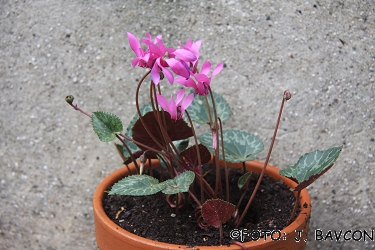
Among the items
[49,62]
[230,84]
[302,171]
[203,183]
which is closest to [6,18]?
[49,62]

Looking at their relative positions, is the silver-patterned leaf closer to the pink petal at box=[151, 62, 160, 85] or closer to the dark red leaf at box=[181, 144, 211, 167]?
the dark red leaf at box=[181, 144, 211, 167]

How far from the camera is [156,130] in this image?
2.49 ft

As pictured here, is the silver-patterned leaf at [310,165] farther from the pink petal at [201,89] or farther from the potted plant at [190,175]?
the pink petal at [201,89]

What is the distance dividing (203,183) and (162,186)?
119 millimetres

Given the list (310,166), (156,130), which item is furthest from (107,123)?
(310,166)

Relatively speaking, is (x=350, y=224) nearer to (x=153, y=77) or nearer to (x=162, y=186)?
(x=162, y=186)

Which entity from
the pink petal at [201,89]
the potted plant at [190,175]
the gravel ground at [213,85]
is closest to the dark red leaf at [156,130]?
the potted plant at [190,175]

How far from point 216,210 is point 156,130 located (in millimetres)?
182

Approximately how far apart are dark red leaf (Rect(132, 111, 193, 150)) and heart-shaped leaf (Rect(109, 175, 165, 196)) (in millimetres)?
85

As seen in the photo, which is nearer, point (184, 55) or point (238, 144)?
point (184, 55)

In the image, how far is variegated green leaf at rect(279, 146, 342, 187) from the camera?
69 centimetres

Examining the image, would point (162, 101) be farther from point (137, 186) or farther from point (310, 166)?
point (310, 166)

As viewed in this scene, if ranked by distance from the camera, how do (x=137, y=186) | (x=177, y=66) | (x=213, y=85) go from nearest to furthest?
(x=177, y=66)
(x=137, y=186)
(x=213, y=85)

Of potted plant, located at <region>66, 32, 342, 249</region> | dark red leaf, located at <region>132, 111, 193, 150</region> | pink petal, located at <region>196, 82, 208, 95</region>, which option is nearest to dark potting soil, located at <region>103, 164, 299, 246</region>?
potted plant, located at <region>66, 32, 342, 249</region>
